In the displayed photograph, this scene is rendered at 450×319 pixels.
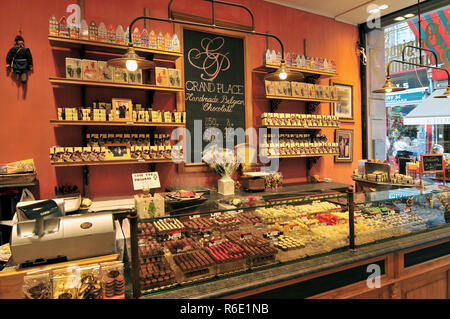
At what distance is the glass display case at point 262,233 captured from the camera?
1.56m

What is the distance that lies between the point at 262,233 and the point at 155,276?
2.55ft

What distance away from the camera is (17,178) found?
9.52ft


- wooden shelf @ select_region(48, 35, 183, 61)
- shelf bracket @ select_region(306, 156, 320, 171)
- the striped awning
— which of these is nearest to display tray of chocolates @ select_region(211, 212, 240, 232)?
wooden shelf @ select_region(48, 35, 183, 61)

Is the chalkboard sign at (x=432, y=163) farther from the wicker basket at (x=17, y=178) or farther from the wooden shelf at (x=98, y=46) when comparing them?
the wicker basket at (x=17, y=178)

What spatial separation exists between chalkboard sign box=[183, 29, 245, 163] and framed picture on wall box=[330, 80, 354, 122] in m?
1.98

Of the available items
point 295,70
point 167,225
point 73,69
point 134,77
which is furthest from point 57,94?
point 295,70

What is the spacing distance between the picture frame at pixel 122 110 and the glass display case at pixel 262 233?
5.99 ft

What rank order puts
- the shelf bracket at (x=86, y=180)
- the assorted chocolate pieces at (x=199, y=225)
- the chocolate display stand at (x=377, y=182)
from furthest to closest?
1. the chocolate display stand at (x=377, y=182)
2. the shelf bracket at (x=86, y=180)
3. the assorted chocolate pieces at (x=199, y=225)

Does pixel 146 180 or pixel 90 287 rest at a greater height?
pixel 146 180

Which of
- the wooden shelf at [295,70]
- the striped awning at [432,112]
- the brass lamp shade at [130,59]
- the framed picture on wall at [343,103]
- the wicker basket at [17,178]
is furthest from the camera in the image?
the framed picture on wall at [343,103]

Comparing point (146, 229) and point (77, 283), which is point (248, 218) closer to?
point (146, 229)

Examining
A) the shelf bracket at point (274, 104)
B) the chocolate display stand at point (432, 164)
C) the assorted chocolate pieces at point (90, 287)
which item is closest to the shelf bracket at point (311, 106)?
the shelf bracket at point (274, 104)
